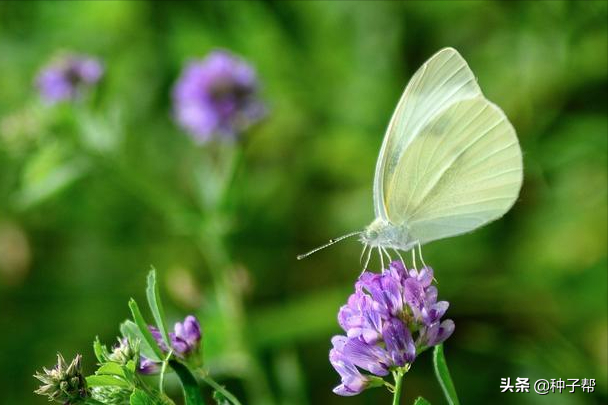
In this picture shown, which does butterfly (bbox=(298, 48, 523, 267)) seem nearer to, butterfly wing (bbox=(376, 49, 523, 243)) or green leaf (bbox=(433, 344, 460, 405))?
butterfly wing (bbox=(376, 49, 523, 243))

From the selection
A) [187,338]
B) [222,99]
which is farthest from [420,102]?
[222,99]

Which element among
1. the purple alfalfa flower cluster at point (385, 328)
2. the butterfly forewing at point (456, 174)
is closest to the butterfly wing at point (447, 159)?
the butterfly forewing at point (456, 174)

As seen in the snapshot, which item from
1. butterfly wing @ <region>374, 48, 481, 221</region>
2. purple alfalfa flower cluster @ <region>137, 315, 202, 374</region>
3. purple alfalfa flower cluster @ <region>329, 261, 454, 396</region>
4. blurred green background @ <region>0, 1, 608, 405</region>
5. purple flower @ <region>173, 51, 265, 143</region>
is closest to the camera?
purple alfalfa flower cluster @ <region>329, 261, 454, 396</region>

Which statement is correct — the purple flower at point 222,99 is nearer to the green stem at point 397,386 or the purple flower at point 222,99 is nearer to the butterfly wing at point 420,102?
the butterfly wing at point 420,102

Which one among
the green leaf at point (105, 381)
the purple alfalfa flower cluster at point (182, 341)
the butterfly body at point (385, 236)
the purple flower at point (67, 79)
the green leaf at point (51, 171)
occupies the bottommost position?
the green leaf at point (105, 381)

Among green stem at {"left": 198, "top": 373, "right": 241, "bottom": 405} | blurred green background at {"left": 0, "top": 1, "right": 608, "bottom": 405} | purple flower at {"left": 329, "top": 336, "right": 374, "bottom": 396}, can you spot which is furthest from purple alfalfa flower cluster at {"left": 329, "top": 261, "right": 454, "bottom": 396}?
blurred green background at {"left": 0, "top": 1, "right": 608, "bottom": 405}

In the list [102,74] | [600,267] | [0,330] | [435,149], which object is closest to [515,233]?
[600,267]

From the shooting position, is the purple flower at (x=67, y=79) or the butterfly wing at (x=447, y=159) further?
the purple flower at (x=67, y=79)
